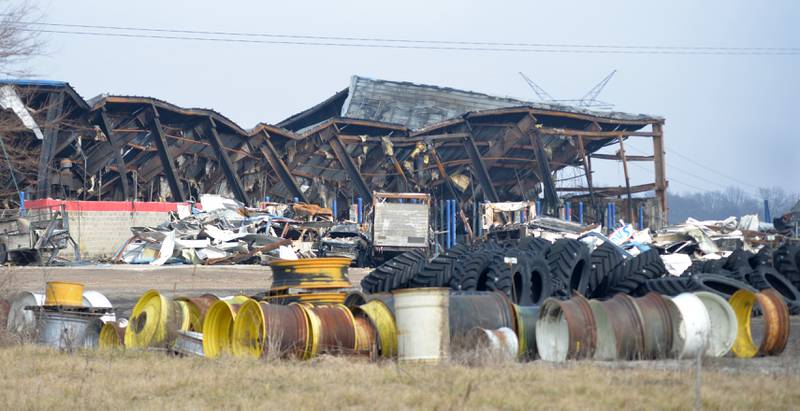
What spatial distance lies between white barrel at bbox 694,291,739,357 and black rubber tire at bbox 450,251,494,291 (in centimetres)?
469

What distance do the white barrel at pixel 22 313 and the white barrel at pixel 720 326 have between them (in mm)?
8785

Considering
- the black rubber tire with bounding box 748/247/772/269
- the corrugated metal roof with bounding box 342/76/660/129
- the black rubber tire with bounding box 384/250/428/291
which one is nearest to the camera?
the black rubber tire with bounding box 384/250/428/291

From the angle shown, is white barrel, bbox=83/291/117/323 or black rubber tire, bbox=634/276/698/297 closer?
white barrel, bbox=83/291/117/323

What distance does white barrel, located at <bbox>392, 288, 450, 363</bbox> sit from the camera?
10.1m

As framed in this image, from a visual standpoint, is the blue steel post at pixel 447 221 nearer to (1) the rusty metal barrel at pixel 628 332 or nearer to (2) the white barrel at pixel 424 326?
(1) the rusty metal barrel at pixel 628 332

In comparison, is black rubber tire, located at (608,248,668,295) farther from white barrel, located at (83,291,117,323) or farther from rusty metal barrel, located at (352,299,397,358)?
white barrel, located at (83,291,117,323)

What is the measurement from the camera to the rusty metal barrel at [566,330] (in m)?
10.3

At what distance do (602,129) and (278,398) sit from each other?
35498 millimetres

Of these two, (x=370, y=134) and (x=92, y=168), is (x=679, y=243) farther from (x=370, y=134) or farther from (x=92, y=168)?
(x=92, y=168)

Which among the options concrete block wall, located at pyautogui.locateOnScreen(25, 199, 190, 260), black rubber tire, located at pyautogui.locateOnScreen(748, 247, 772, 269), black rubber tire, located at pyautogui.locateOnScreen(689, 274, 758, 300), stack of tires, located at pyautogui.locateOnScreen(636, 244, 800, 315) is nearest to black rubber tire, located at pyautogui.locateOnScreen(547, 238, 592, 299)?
stack of tires, located at pyautogui.locateOnScreen(636, 244, 800, 315)

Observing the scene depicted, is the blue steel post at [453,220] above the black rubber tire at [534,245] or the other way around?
above

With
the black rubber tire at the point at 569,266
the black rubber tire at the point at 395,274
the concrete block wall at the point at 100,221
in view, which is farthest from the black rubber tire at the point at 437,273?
the concrete block wall at the point at 100,221

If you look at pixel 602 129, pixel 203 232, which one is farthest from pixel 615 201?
pixel 203 232

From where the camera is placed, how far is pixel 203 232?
31.4 metres
